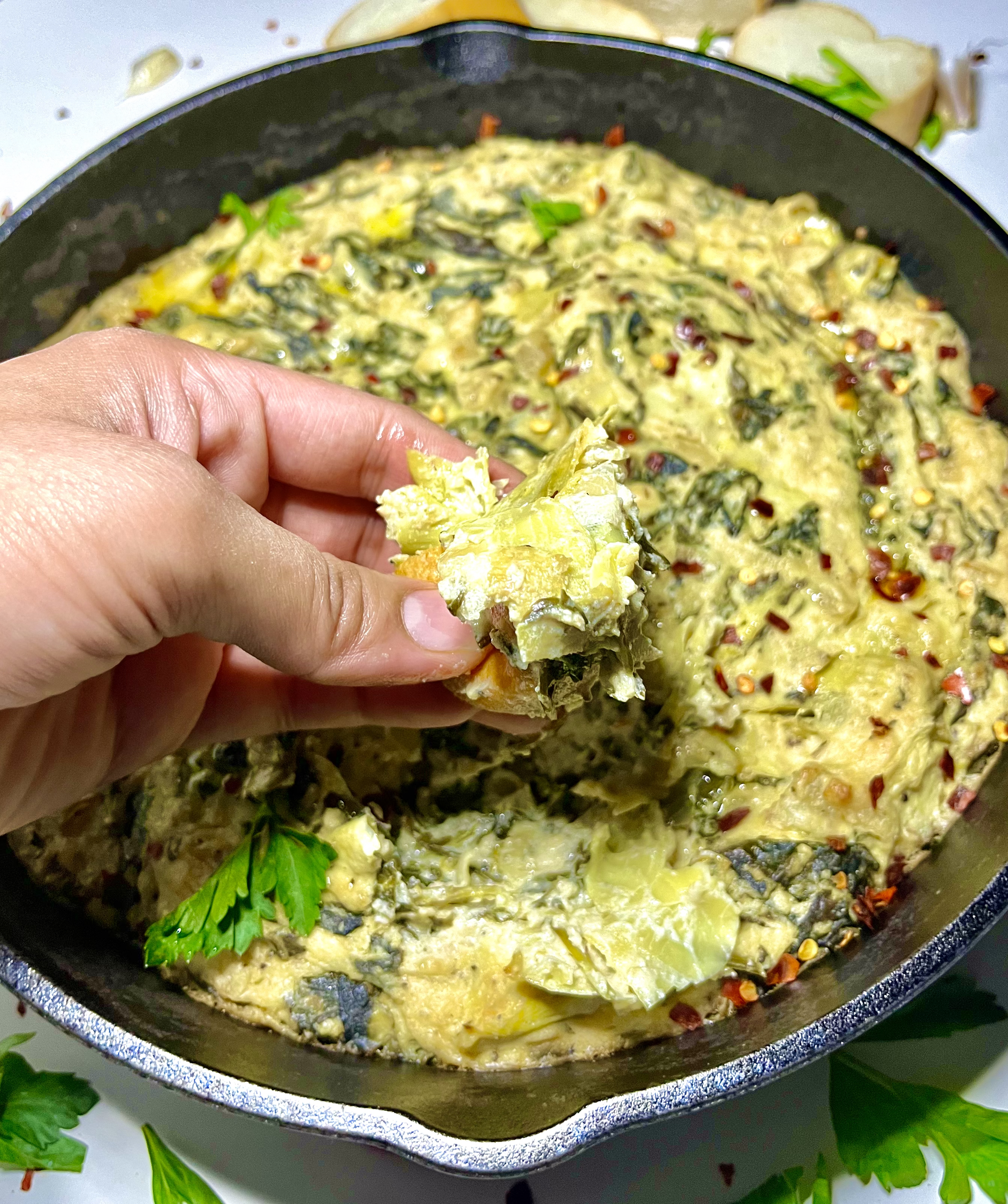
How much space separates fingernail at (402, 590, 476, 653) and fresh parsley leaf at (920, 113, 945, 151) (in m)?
2.43

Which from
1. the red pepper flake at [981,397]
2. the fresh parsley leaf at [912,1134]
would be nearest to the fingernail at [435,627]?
the fresh parsley leaf at [912,1134]

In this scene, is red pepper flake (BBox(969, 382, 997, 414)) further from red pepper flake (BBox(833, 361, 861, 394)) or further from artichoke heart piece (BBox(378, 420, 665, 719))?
artichoke heart piece (BBox(378, 420, 665, 719))

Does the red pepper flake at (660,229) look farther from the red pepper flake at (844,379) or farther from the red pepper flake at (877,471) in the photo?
the red pepper flake at (877,471)

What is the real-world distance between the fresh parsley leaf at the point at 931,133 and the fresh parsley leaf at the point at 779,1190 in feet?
9.45

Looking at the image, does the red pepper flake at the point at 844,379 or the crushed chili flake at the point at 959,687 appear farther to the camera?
the red pepper flake at the point at 844,379

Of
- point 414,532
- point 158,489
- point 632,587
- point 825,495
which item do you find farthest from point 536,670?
point 825,495

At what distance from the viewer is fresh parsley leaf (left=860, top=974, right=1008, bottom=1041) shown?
221cm

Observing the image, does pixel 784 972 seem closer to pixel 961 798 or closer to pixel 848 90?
pixel 961 798

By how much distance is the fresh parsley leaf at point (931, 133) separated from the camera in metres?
3.09

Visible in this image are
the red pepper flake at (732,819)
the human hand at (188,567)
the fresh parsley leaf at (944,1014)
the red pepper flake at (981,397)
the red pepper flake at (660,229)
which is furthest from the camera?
the red pepper flake at (660,229)

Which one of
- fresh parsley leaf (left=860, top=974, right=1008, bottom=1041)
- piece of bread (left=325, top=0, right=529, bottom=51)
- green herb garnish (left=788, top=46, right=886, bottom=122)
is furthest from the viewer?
piece of bread (left=325, top=0, right=529, bottom=51)

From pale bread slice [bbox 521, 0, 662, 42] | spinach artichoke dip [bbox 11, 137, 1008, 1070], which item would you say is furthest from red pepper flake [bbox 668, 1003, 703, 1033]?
pale bread slice [bbox 521, 0, 662, 42]

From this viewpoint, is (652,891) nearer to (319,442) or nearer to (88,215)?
(319,442)

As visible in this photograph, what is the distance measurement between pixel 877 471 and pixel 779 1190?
160cm
